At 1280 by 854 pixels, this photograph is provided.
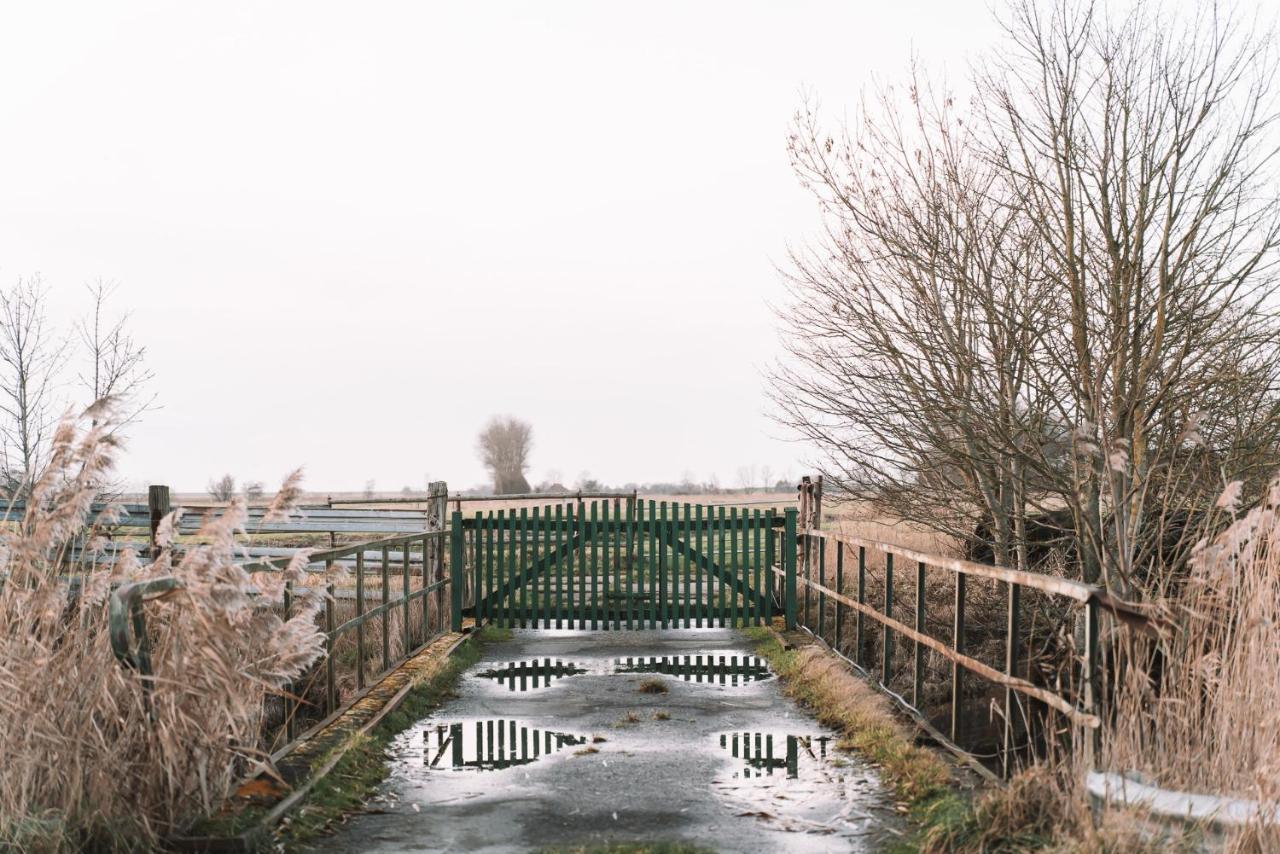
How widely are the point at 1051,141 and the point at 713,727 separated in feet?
21.7

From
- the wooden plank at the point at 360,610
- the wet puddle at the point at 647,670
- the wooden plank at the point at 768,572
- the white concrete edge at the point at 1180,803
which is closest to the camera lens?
the white concrete edge at the point at 1180,803

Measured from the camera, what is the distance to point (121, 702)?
5.21m

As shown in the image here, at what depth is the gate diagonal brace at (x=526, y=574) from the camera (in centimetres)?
1391

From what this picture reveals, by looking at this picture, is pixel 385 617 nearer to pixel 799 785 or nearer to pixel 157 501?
pixel 799 785

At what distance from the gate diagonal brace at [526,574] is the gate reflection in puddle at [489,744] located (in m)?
5.28

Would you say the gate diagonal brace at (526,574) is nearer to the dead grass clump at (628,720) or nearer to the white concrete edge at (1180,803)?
the dead grass clump at (628,720)

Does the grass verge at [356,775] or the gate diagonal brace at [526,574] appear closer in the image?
the grass verge at [356,775]

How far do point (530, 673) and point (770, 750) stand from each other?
3.91m

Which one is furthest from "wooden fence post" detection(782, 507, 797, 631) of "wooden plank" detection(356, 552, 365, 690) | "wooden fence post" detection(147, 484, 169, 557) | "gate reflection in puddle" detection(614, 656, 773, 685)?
"wooden fence post" detection(147, 484, 169, 557)

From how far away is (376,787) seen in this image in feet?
21.8

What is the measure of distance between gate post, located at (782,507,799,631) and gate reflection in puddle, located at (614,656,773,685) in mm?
1674

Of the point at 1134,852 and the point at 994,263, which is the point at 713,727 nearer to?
the point at 1134,852

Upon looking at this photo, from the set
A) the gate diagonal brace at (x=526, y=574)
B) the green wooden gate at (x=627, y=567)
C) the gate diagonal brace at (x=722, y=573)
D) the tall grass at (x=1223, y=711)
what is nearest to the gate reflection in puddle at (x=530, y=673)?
the gate diagonal brace at (x=526, y=574)

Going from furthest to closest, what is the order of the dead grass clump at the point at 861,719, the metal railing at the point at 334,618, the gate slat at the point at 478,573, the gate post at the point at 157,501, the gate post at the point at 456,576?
1. the gate slat at the point at 478,573
2. the gate post at the point at 456,576
3. the gate post at the point at 157,501
4. the dead grass clump at the point at 861,719
5. the metal railing at the point at 334,618
